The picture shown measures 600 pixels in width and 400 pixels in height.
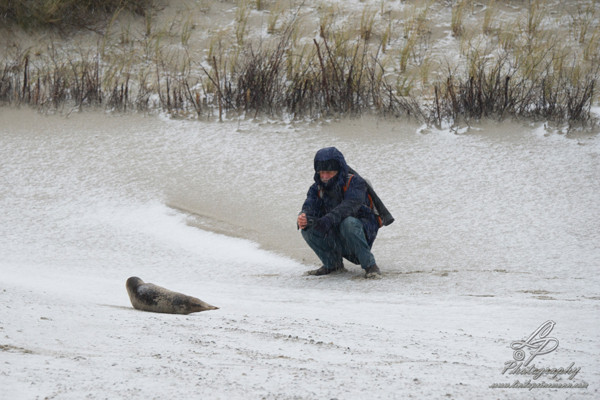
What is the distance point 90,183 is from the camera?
8086 millimetres

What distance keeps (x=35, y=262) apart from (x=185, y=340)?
11.3 feet

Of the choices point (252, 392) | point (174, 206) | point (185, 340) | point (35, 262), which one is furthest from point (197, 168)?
point (252, 392)

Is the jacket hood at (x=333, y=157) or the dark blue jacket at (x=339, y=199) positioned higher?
the jacket hood at (x=333, y=157)

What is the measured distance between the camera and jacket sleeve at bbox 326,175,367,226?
189 inches

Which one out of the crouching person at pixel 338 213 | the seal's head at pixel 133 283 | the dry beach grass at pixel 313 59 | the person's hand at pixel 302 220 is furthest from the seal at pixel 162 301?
the dry beach grass at pixel 313 59

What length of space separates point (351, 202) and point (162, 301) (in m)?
1.62

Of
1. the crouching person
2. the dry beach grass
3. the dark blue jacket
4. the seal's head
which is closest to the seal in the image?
the seal's head

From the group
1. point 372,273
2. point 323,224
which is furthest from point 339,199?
point 372,273

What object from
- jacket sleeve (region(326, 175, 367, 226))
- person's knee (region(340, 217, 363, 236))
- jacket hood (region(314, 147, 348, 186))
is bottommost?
person's knee (region(340, 217, 363, 236))

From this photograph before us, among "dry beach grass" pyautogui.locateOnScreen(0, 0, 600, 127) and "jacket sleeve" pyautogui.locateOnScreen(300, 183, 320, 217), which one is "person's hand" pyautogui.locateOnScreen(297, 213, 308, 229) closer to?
"jacket sleeve" pyautogui.locateOnScreen(300, 183, 320, 217)

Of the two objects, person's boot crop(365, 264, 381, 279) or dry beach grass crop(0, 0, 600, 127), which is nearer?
person's boot crop(365, 264, 381, 279)

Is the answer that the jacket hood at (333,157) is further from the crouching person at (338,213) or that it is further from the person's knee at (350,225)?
the person's knee at (350,225)

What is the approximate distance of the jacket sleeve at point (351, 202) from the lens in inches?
189

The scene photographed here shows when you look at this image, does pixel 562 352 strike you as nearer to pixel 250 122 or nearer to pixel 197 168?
pixel 197 168
